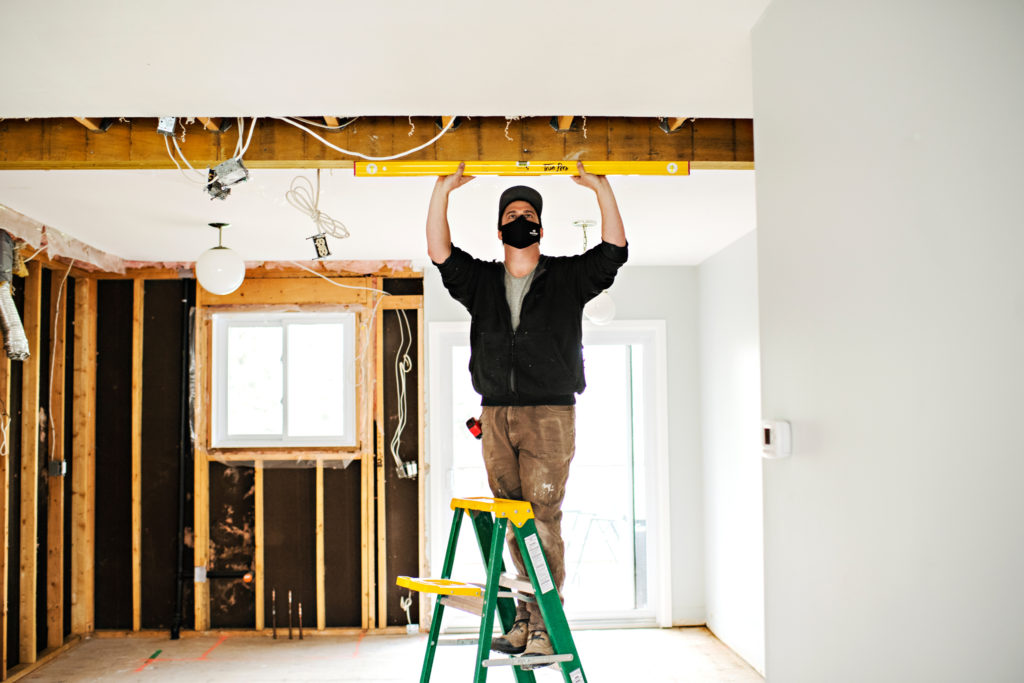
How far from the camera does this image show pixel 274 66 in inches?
88.8

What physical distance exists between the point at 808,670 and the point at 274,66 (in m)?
2.06

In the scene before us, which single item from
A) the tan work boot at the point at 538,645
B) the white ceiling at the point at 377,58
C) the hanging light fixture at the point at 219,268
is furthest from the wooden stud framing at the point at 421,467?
the tan work boot at the point at 538,645

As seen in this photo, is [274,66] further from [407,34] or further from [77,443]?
[77,443]

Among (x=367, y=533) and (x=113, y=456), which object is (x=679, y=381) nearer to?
(x=367, y=533)

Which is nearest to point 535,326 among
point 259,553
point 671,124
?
point 671,124

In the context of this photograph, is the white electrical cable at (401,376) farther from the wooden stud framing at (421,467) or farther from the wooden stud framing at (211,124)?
the wooden stud framing at (211,124)

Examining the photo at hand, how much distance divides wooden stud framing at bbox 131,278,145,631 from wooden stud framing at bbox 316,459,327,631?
1344mm

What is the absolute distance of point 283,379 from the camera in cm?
609

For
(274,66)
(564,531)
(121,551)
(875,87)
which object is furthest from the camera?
(564,531)

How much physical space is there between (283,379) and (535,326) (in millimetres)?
4149

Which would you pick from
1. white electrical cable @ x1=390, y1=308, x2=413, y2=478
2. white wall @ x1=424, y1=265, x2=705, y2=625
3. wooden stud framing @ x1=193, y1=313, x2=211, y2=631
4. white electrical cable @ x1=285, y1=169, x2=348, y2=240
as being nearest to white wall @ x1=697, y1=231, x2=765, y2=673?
white wall @ x1=424, y1=265, x2=705, y2=625

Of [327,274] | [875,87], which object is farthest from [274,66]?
[327,274]

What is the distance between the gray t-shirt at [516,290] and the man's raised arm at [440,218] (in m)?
0.21

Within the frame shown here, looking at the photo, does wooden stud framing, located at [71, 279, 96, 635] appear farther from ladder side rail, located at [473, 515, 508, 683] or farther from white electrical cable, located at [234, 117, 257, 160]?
ladder side rail, located at [473, 515, 508, 683]
